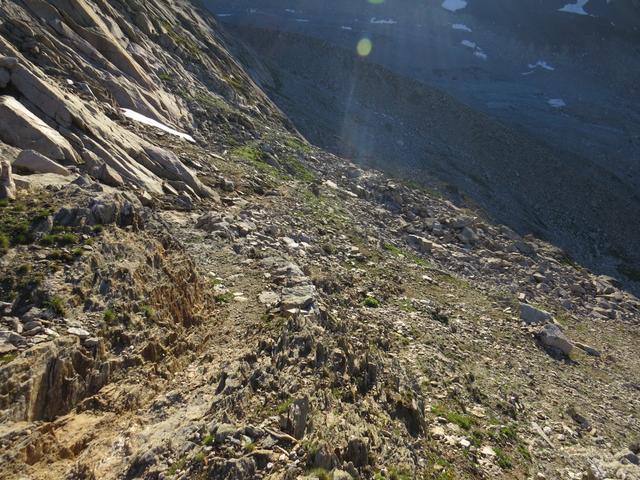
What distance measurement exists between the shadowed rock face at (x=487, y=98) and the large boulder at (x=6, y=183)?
37398 mm

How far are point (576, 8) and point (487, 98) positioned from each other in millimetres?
85620

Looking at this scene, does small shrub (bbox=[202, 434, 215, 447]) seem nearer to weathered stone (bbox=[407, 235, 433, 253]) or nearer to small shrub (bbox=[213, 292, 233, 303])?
small shrub (bbox=[213, 292, 233, 303])

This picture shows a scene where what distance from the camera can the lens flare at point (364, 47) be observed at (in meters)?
110

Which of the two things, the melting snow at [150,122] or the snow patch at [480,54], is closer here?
the melting snow at [150,122]

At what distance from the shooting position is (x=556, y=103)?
333 feet

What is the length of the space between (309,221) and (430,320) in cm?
833

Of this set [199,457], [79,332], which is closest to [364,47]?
[79,332]

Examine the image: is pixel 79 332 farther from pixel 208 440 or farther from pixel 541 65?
pixel 541 65

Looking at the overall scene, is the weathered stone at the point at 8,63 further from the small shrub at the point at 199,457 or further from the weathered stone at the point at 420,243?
the weathered stone at the point at 420,243

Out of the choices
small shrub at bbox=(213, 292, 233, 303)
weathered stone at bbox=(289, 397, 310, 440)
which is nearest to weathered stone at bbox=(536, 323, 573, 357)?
small shrub at bbox=(213, 292, 233, 303)

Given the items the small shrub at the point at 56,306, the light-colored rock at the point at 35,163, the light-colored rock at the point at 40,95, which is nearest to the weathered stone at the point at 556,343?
the small shrub at the point at 56,306

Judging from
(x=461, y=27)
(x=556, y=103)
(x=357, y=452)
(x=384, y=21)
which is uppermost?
(x=461, y=27)

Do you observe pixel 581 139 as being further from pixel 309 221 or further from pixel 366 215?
pixel 309 221

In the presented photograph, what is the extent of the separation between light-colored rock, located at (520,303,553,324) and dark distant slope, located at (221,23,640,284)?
23.4 m
